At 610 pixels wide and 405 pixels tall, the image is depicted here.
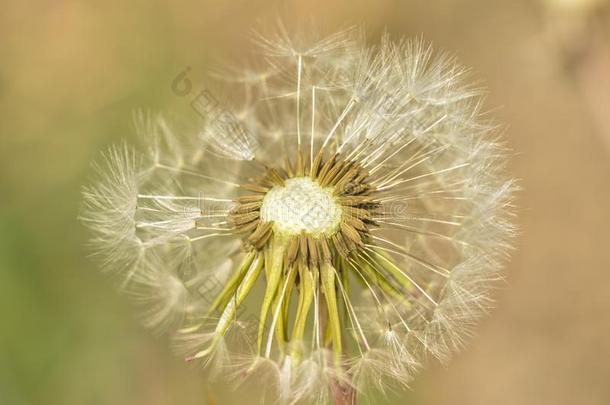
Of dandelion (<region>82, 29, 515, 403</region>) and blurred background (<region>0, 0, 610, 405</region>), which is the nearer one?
dandelion (<region>82, 29, 515, 403</region>)

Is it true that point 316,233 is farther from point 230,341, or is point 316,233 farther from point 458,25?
point 458,25

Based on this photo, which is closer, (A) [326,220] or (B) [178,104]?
(A) [326,220]

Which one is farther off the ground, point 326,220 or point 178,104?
point 178,104

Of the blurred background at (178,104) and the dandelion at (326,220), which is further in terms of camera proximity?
the blurred background at (178,104)

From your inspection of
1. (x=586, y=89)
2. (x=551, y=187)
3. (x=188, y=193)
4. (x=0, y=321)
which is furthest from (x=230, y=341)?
(x=551, y=187)
